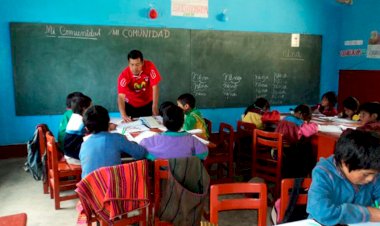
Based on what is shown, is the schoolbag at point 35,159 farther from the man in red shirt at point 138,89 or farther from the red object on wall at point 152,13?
the red object on wall at point 152,13

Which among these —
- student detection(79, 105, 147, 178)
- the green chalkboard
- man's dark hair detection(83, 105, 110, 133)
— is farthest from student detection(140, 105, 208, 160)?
the green chalkboard

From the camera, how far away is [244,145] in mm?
3885

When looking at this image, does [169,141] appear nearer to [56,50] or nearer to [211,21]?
[56,50]

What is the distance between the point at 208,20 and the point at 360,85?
3059mm

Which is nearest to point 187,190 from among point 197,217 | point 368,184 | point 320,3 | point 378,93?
point 197,217

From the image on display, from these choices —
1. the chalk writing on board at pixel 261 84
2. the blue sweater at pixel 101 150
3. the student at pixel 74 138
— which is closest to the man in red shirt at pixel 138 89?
the student at pixel 74 138

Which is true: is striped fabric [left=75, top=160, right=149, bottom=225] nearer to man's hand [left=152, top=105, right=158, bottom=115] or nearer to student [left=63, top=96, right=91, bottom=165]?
student [left=63, top=96, right=91, bottom=165]

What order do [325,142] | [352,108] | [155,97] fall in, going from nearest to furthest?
[325,142]
[155,97]
[352,108]

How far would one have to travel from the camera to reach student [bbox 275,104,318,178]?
3316 mm

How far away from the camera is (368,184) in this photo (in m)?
1.56

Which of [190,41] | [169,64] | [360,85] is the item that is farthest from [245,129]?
[360,85]

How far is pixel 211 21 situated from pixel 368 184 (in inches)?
171

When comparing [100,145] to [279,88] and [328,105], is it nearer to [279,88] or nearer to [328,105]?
[328,105]

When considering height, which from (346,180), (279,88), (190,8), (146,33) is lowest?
(346,180)
